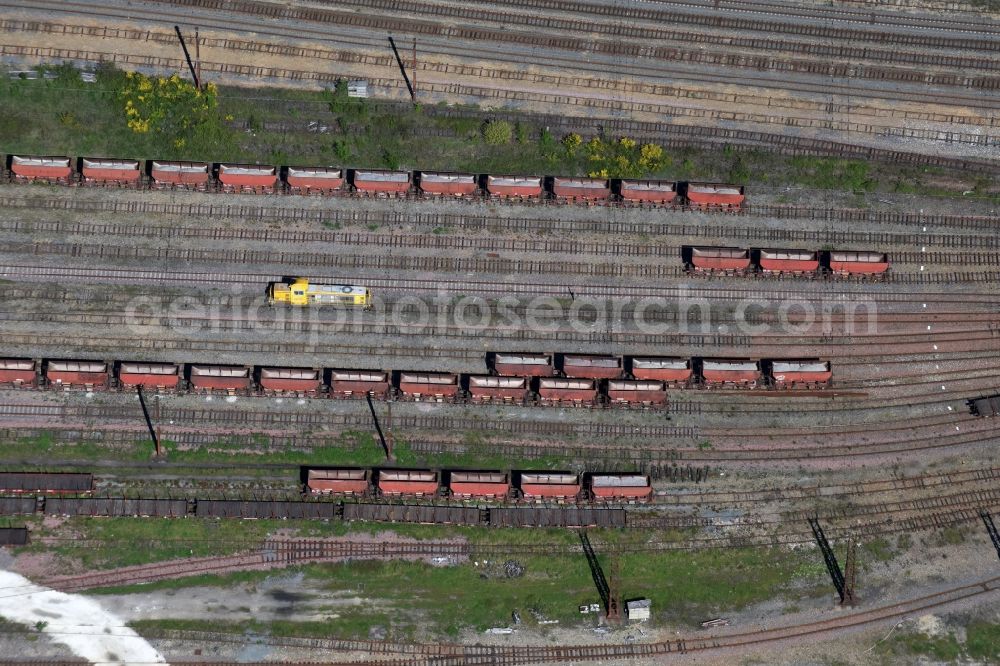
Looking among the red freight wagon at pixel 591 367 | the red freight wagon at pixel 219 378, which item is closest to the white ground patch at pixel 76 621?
the red freight wagon at pixel 219 378

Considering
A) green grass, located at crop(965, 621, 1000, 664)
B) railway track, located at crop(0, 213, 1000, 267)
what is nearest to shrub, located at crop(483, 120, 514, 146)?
railway track, located at crop(0, 213, 1000, 267)

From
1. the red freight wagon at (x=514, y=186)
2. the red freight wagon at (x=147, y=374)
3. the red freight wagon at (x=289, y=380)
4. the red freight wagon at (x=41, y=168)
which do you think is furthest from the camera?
the red freight wagon at (x=514, y=186)

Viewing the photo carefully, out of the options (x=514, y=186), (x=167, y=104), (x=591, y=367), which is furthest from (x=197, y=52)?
(x=591, y=367)

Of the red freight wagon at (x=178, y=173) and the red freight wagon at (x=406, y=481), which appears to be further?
the red freight wagon at (x=178, y=173)

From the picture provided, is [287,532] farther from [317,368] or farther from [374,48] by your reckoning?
[374,48]

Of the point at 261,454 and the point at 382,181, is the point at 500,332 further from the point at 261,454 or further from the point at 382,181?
the point at 261,454

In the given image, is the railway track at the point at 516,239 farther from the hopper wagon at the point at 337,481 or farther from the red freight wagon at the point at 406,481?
the red freight wagon at the point at 406,481
